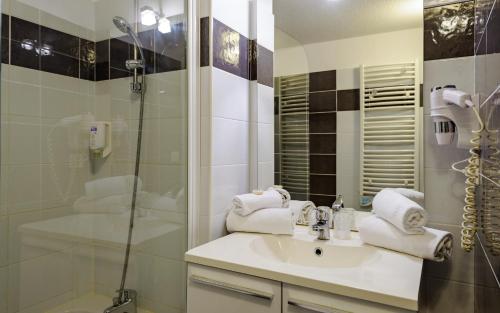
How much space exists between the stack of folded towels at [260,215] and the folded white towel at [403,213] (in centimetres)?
41

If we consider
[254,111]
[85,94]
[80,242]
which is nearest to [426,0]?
[254,111]

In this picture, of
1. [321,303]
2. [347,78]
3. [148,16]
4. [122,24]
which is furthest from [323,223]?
[122,24]

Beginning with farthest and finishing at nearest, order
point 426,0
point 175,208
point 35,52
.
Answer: point 175,208, point 35,52, point 426,0

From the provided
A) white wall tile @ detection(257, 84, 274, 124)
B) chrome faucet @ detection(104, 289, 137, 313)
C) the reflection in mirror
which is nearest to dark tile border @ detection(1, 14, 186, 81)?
white wall tile @ detection(257, 84, 274, 124)

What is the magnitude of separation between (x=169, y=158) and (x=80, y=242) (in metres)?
0.67

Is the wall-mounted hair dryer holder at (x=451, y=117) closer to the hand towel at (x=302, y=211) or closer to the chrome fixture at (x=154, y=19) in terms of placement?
the hand towel at (x=302, y=211)

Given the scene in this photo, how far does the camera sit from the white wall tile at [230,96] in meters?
1.48

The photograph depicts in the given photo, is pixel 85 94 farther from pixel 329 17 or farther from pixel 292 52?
pixel 329 17

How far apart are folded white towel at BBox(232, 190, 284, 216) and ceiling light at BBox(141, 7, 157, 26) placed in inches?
38.2

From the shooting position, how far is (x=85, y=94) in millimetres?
1627

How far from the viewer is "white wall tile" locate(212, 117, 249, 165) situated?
1.47 meters

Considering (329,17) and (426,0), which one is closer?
(426,0)

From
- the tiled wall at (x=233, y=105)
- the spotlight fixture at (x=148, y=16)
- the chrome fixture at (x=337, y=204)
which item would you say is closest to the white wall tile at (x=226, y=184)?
the tiled wall at (x=233, y=105)

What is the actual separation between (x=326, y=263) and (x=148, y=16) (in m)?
1.44
